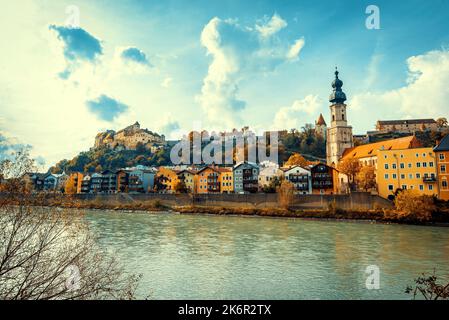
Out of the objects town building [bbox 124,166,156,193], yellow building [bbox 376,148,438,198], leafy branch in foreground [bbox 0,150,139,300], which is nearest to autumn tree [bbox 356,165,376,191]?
yellow building [bbox 376,148,438,198]

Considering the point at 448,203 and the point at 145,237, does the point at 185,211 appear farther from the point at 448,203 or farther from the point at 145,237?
the point at 448,203

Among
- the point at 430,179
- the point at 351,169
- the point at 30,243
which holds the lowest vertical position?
the point at 30,243

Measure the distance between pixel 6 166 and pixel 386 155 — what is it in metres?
46.2

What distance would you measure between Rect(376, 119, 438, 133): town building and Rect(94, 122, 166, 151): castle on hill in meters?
85.1

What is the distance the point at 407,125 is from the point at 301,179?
71364 millimetres

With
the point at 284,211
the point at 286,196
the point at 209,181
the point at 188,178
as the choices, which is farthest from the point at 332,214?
the point at 188,178

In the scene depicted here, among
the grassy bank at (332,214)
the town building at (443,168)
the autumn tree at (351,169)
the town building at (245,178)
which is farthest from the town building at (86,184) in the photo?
the town building at (443,168)

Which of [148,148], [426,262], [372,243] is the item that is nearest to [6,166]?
[426,262]

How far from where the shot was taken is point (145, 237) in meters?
26.5

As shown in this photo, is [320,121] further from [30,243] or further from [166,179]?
[30,243]

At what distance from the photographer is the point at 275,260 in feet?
59.1

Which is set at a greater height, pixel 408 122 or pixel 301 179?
pixel 408 122

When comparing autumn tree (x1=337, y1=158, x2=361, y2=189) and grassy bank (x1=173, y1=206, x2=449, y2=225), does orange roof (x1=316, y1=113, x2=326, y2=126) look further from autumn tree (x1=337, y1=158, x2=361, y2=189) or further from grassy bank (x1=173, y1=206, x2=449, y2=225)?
grassy bank (x1=173, y1=206, x2=449, y2=225)

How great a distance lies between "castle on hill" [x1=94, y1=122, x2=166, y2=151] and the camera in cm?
12706
